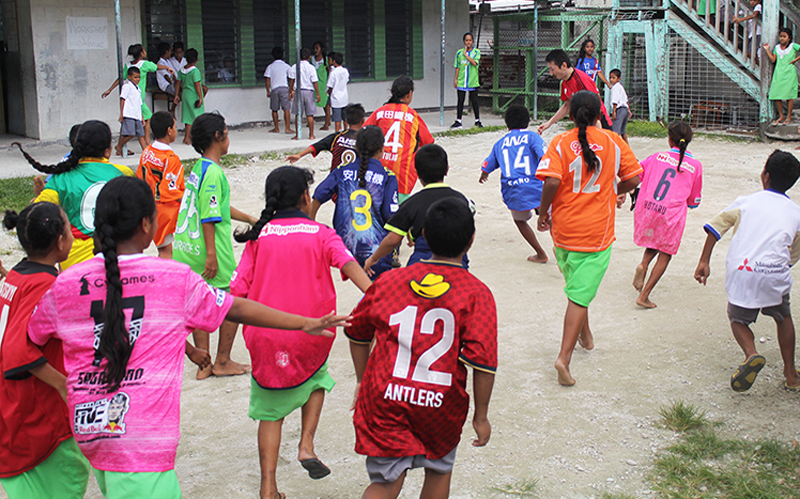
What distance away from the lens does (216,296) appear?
97.3 inches

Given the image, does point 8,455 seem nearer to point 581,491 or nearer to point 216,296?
point 216,296

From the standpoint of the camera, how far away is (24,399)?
8.54 ft

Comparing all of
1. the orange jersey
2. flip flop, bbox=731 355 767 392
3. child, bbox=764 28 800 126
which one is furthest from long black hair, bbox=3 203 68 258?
child, bbox=764 28 800 126

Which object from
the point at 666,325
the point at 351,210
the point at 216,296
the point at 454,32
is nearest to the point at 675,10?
the point at 454,32

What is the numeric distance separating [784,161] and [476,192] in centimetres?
588

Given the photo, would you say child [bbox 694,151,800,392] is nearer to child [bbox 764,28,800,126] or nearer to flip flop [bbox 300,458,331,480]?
flip flop [bbox 300,458,331,480]

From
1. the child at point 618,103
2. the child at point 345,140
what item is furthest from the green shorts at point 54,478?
the child at point 618,103

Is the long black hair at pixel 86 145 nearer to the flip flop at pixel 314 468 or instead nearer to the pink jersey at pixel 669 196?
the flip flop at pixel 314 468

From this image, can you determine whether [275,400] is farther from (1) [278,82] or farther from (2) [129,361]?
(1) [278,82]

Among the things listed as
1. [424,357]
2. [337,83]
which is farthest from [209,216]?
[337,83]

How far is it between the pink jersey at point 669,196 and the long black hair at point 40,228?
441 centimetres

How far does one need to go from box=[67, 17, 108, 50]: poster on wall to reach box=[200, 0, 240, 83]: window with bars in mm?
1933

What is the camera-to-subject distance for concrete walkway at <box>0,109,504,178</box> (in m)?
10.7

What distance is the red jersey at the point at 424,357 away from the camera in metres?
2.54
